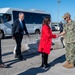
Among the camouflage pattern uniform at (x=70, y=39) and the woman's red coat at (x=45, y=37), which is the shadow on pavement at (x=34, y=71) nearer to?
the woman's red coat at (x=45, y=37)

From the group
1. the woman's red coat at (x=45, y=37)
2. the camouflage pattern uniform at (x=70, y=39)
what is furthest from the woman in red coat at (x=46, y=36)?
the camouflage pattern uniform at (x=70, y=39)

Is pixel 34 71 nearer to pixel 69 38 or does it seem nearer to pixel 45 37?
pixel 45 37

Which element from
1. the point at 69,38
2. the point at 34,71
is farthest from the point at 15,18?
the point at 34,71

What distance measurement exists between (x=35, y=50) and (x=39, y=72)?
413 cm

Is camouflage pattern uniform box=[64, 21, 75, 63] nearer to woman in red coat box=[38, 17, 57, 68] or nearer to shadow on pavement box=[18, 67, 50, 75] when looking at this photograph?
woman in red coat box=[38, 17, 57, 68]

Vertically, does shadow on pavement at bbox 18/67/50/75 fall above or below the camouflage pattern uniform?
below

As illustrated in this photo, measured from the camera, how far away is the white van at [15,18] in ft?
71.8

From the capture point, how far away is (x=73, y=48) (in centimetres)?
786

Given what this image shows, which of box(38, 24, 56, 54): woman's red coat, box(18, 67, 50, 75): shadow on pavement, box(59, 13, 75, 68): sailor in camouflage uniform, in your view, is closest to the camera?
box(18, 67, 50, 75): shadow on pavement

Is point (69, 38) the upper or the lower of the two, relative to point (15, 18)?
lower

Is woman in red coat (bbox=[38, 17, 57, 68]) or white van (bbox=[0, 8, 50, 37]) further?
white van (bbox=[0, 8, 50, 37])

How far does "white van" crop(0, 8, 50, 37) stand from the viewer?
71.8 ft

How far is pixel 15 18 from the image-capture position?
22531 mm

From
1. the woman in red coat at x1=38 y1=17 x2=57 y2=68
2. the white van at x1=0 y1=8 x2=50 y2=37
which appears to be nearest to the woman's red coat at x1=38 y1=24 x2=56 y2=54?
the woman in red coat at x1=38 y1=17 x2=57 y2=68
